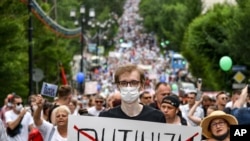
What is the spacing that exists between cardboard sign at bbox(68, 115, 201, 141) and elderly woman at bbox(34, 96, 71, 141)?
2080 millimetres

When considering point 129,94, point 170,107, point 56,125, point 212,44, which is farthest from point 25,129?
point 212,44

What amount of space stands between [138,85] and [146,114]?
0.26m

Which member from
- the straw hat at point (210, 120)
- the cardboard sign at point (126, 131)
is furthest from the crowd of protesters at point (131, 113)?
the cardboard sign at point (126, 131)

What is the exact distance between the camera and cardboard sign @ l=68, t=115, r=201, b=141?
7645mm

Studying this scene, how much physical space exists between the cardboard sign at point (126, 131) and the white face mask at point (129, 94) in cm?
19

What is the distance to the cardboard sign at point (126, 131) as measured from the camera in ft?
25.1

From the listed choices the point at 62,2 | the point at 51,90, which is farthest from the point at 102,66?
the point at 51,90

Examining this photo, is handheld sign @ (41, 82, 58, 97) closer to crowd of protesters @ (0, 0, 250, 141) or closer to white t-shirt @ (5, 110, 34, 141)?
crowd of protesters @ (0, 0, 250, 141)

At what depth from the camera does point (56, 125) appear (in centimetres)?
1028

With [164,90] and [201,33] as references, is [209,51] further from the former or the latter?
[164,90]

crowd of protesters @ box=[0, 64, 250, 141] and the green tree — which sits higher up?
the green tree

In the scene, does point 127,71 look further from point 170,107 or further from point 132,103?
point 170,107

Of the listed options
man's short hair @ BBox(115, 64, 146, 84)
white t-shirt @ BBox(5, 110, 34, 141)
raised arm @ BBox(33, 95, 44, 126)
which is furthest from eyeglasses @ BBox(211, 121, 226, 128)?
white t-shirt @ BBox(5, 110, 34, 141)

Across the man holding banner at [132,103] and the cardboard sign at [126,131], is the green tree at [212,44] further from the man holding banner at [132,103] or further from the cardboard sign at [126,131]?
the cardboard sign at [126,131]
